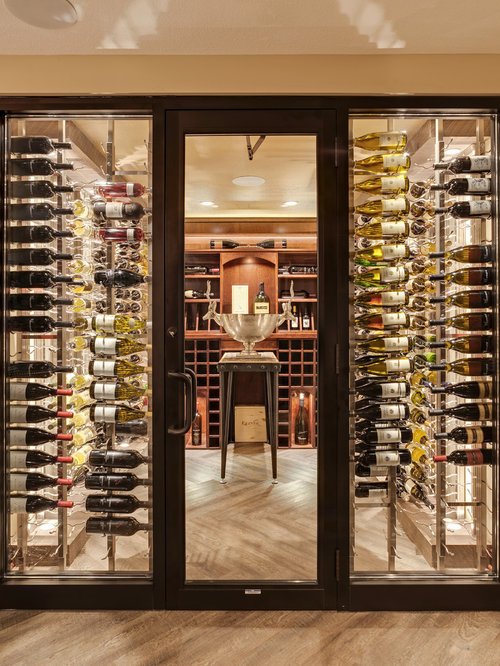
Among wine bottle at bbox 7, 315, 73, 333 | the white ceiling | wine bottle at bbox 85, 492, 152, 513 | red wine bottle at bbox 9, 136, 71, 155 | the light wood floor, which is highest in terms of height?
the white ceiling

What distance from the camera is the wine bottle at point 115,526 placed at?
190cm

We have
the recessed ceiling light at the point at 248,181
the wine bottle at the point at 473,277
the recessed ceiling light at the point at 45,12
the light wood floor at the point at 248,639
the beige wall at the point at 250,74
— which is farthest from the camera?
the recessed ceiling light at the point at 248,181

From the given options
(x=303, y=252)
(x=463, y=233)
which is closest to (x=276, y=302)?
(x=303, y=252)

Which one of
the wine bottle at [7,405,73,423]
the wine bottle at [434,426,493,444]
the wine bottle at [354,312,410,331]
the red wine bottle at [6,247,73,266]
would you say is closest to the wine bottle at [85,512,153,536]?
the wine bottle at [7,405,73,423]

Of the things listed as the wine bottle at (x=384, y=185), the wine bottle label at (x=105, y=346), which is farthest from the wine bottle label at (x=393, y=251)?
the wine bottle label at (x=105, y=346)

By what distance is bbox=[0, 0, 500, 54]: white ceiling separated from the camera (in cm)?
148

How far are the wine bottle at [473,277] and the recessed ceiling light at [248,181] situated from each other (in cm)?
88

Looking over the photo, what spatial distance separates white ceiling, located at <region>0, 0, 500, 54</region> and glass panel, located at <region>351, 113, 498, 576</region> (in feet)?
0.99

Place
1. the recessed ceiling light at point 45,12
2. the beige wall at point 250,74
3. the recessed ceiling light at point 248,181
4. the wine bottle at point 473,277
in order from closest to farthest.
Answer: the recessed ceiling light at point 45,12 < the beige wall at point 250,74 < the wine bottle at point 473,277 < the recessed ceiling light at point 248,181

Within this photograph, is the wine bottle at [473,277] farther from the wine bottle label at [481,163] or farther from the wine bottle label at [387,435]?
the wine bottle label at [387,435]

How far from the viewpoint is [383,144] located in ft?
6.18

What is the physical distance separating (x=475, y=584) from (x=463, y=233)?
160 centimetres

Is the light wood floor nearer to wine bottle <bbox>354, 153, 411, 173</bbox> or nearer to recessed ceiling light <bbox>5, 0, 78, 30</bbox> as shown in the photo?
wine bottle <bbox>354, 153, 411, 173</bbox>

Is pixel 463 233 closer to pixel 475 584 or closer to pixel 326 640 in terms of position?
pixel 475 584
